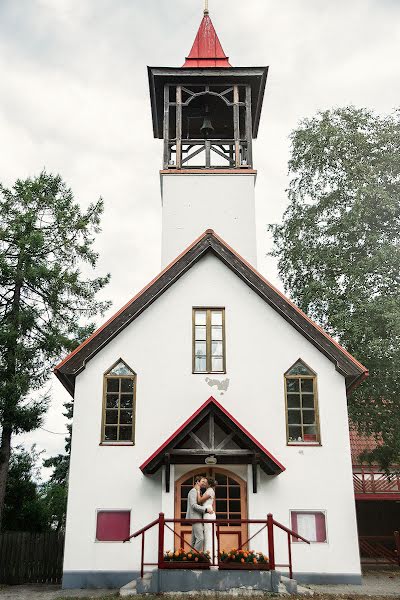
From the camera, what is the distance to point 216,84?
2155 centimetres

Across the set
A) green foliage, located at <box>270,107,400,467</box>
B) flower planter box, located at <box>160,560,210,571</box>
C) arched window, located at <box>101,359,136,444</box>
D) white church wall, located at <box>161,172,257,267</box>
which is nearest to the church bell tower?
white church wall, located at <box>161,172,257,267</box>

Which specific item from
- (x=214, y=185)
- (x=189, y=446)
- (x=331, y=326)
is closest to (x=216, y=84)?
(x=214, y=185)

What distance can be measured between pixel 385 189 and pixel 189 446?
1215 centimetres

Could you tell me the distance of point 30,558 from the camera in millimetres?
16016

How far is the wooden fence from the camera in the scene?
15.8 m

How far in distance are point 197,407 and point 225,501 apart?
2308 mm

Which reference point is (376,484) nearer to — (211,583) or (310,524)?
(310,524)

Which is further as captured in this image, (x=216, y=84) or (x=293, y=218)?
(x=293, y=218)

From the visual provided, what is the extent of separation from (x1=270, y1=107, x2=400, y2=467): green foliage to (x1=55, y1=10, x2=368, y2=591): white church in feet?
13.7

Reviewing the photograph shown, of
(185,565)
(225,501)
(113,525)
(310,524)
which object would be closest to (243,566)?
(185,565)

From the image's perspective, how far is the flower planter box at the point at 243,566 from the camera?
38.1 ft

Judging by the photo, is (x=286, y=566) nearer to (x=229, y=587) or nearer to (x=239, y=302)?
(x=229, y=587)

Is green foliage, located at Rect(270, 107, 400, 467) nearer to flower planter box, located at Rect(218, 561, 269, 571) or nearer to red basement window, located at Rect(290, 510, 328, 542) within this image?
red basement window, located at Rect(290, 510, 328, 542)

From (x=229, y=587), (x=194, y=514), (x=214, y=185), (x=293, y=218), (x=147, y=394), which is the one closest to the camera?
(x=229, y=587)
